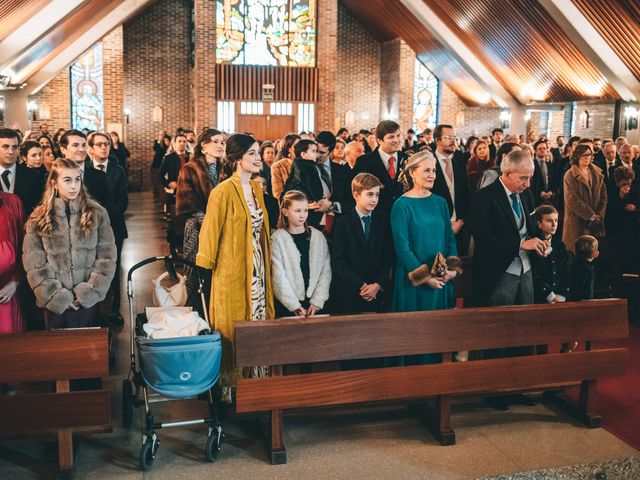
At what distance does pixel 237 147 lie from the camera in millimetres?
4328

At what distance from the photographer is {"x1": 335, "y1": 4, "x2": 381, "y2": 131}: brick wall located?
2492 cm

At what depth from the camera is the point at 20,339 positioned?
3.67 m

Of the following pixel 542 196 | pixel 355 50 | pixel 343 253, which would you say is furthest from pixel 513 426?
pixel 355 50

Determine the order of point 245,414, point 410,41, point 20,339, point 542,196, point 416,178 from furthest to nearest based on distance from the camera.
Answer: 1. point 410,41
2. point 542,196
3. point 416,178
4. point 245,414
5. point 20,339

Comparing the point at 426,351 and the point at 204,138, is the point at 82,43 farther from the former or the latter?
the point at 426,351

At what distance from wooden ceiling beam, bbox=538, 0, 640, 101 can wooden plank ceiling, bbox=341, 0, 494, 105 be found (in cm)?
606

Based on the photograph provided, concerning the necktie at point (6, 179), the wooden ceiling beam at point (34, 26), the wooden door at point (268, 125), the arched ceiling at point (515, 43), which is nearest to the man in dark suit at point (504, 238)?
the necktie at point (6, 179)

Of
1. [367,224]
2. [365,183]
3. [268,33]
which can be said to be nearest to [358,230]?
[367,224]

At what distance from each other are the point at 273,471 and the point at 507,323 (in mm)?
1619

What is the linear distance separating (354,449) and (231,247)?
1.36 metres

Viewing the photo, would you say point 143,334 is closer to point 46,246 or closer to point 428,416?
point 46,246

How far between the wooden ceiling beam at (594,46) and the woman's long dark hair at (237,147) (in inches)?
468

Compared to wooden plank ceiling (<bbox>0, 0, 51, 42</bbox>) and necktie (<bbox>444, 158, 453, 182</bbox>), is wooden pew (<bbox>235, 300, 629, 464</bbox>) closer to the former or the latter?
necktie (<bbox>444, 158, 453, 182</bbox>)

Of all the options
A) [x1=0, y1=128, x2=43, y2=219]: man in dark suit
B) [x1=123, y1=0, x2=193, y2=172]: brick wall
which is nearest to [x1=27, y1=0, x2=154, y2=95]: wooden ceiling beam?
[x1=123, y1=0, x2=193, y2=172]: brick wall
